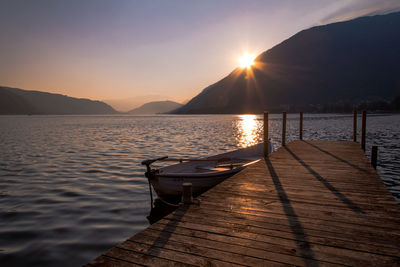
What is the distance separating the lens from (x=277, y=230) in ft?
12.4

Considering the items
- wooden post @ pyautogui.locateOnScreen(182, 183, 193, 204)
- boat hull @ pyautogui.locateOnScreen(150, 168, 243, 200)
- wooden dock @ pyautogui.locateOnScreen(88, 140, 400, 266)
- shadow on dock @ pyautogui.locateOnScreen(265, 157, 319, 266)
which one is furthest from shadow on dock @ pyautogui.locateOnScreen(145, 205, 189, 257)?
boat hull @ pyautogui.locateOnScreen(150, 168, 243, 200)

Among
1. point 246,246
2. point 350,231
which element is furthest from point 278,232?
point 350,231

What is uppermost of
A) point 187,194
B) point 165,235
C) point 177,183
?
point 187,194

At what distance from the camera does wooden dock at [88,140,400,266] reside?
300cm

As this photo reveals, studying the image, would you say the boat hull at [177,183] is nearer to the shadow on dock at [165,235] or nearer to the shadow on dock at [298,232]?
the shadow on dock at [298,232]

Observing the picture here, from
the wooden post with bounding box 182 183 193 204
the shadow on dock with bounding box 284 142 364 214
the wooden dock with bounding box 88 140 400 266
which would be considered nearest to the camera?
the wooden dock with bounding box 88 140 400 266

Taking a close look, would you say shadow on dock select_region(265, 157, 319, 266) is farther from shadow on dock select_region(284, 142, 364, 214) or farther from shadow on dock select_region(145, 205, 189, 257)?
shadow on dock select_region(145, 205, 189, 257)

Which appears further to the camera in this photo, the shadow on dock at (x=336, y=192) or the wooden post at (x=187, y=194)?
the wooden post at (x=187, y=194)

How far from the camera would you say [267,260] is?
295cm

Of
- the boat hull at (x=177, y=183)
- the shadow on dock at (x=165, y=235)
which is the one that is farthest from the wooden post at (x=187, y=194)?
the boat hull at (x=177, y=183)

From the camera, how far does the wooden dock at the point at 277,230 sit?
9.84 ft

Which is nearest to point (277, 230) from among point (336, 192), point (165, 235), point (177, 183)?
point (165, 235)

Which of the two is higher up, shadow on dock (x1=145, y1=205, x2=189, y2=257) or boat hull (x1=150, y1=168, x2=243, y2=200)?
shadow on dock (x1=145, y1=205, x2=189, y2=257)

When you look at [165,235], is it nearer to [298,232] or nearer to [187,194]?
[187,194]
